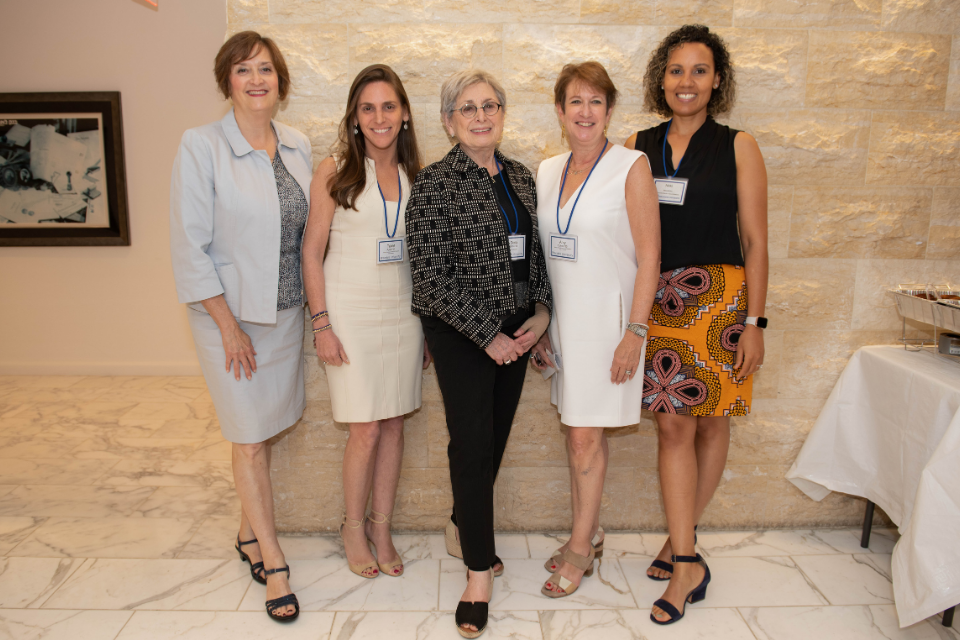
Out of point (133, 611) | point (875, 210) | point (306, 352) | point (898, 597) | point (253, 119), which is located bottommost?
point (133, 611)

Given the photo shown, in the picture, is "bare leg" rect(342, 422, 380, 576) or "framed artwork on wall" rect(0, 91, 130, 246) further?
"framed artwork on wall" rect(0, 91, 130, 246)

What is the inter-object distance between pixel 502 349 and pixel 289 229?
884 millimetres

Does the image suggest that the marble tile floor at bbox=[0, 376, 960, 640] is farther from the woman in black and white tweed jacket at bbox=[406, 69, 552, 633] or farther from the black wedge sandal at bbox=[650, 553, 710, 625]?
the woman in black and white tweed jacket at bbox=[406, 69, 552, 633]

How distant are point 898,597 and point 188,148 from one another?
274cm

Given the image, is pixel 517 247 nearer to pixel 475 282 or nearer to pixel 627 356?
pixel 475 282

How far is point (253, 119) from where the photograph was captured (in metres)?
2.25

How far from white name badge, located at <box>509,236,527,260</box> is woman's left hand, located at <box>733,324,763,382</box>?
2.79 ft

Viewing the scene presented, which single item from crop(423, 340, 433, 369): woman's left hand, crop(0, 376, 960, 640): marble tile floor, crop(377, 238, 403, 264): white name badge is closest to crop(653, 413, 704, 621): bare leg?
crop(0, 376, 960, 640): marble tile floor

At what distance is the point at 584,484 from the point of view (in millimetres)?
2416

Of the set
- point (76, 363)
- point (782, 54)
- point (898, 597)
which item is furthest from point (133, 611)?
point (76, 363)

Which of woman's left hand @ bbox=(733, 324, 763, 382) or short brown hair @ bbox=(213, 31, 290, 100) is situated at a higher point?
short brown hair @ bbox=(213, 31, 290, 100)

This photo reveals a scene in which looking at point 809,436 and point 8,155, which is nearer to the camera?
point 809,436

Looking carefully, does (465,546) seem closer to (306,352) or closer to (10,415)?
(306,352)

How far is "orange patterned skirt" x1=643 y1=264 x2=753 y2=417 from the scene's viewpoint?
7.39 ft
